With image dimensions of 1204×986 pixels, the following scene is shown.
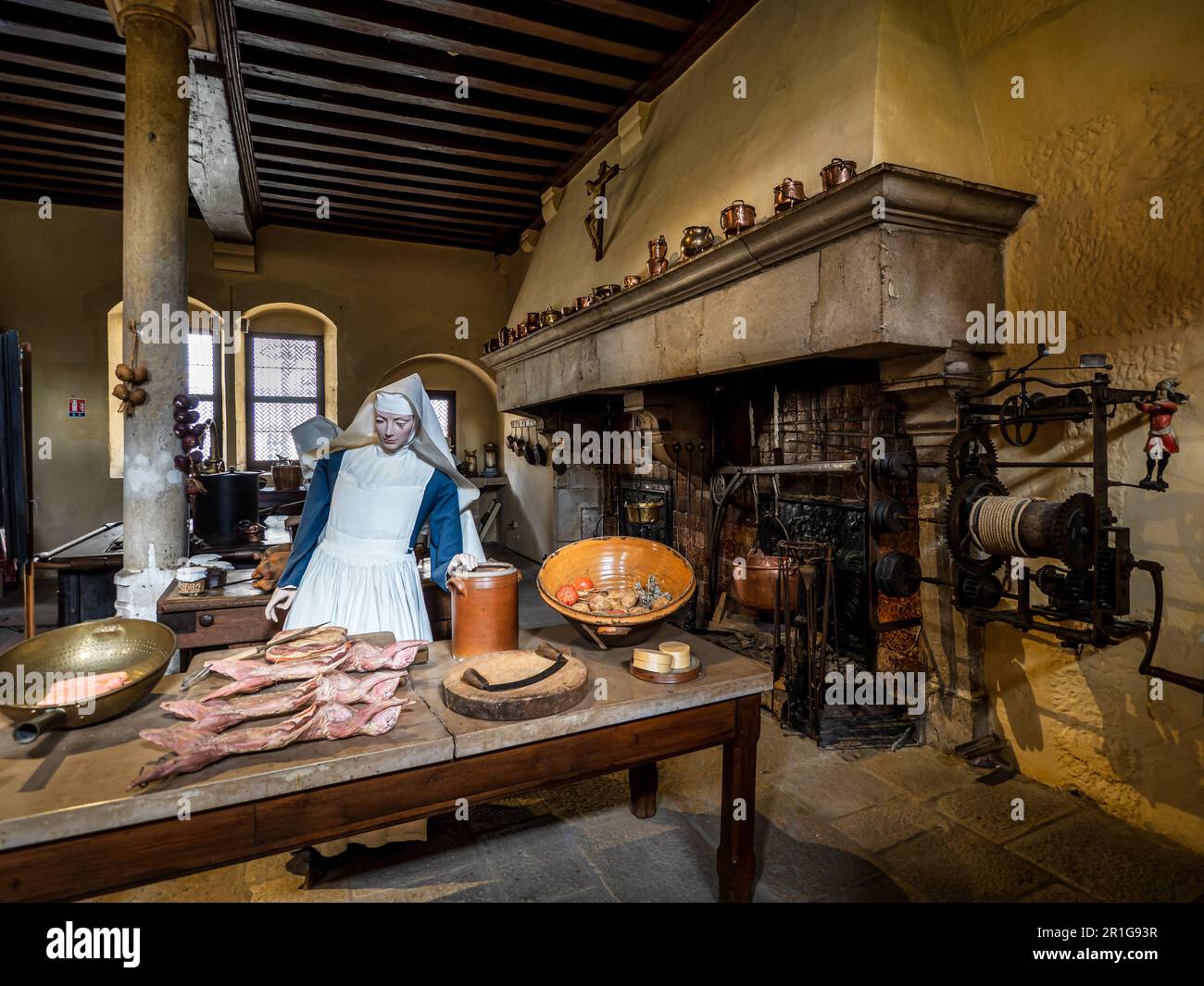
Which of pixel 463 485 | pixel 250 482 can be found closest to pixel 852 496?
pixel 463 485

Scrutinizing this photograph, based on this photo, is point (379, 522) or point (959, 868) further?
point (379, 522)

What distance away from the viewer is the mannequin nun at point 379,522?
9.07ft

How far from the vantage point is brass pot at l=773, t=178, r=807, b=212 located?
3000mm

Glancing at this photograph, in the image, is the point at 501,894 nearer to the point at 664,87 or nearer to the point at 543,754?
the point at 543,754

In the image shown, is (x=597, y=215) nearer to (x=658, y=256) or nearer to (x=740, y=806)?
(x=658, y=256)

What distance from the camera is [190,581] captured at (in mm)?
3154

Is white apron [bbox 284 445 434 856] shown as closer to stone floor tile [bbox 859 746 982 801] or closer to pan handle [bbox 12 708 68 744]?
pan handle [bbox 12 708 68 744]

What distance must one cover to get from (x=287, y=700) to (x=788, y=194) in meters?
2.83

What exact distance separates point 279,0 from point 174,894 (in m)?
4.67

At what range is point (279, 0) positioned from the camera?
3979 mm

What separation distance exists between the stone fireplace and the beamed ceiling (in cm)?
172

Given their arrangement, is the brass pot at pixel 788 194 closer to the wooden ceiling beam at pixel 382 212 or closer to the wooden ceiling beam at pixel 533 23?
the wooden ceiling beam at pixel 533 23

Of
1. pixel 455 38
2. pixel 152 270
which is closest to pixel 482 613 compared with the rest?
pixel 152 270

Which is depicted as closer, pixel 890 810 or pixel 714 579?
pixel 890 810
